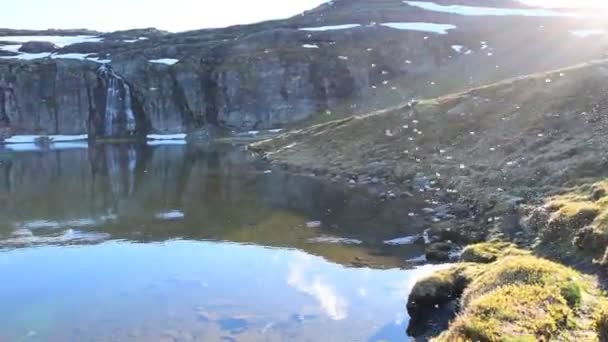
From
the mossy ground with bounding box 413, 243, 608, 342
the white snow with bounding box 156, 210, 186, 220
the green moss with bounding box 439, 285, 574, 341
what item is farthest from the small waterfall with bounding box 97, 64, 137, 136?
the green moss with bounding box 439, 285, 574, 341

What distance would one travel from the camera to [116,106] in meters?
183

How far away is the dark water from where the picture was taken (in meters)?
21.3

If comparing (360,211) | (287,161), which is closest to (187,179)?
(287,161)

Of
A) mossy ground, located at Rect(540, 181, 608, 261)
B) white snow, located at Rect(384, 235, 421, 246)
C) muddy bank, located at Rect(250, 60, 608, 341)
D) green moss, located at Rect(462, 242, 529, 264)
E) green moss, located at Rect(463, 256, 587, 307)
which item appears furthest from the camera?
white snow, located at Rect(384, 235, 421, 246)

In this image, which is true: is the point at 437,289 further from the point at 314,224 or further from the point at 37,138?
the point at 37,138

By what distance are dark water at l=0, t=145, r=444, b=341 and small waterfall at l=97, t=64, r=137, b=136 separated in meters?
127

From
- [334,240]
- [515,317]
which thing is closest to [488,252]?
[334,240]

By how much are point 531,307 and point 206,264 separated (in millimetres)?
19097

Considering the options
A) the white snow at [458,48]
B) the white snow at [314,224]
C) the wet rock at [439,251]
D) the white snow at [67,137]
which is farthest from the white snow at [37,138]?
the wet rock at [439,251]

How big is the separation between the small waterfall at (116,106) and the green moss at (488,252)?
165 meters

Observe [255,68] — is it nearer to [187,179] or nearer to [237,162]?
[237,162]

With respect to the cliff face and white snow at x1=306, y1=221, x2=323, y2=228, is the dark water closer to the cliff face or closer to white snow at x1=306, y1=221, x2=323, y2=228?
white snow at x1=306, y1=221, x2=323, y2=228

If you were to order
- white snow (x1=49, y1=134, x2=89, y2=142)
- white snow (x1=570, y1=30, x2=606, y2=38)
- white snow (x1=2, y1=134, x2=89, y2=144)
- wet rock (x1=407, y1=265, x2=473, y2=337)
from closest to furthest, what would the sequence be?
wet rock (x1=407, y1=265, x2=473, y2=337)
white snow (x1=570, y1=30, x2=606, y2=38)
white snow (x1=2, y1=134, x2=89, y2=144)
white snow (x1=49, y1=134, x2=89, y2=142)

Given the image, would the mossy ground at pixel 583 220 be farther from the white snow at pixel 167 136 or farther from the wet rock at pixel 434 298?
the white snow at pixel 167 136
